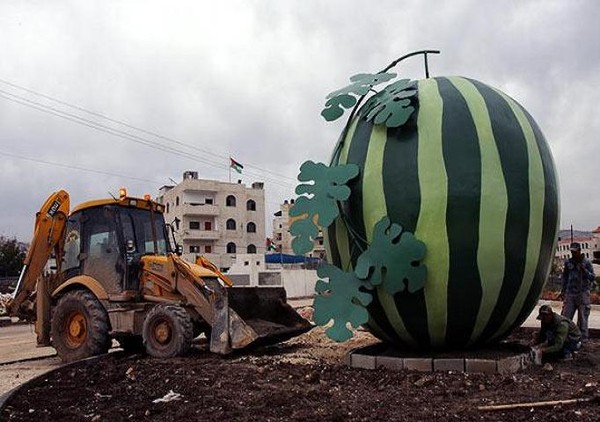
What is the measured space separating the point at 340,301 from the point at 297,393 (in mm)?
1035

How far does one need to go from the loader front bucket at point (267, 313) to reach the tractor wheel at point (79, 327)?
6.67ft

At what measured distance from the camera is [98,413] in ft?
18.2

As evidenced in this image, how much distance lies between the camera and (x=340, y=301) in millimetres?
6270

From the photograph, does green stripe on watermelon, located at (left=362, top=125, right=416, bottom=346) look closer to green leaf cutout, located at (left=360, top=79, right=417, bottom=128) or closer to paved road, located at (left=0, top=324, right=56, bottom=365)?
green leaf cutout, located at (left=360, top=79, right=417, bottom=128)

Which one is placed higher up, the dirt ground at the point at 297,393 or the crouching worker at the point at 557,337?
the crouching worker at the point at 557,337

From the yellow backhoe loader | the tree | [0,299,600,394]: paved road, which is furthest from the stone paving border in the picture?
the tree

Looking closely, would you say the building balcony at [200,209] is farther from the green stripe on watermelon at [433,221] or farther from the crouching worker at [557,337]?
the green stripe on watermelon at [433,221]

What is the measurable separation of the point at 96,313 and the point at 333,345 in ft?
11.9

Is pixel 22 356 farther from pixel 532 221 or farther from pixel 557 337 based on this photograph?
pixel 532 221

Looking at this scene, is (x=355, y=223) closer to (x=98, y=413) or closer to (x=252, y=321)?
(x=98, y=413)

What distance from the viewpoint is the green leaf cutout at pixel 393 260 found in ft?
19.9

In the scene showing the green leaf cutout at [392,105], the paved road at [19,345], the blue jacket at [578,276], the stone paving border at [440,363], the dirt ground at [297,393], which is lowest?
the paved road at [19,345]

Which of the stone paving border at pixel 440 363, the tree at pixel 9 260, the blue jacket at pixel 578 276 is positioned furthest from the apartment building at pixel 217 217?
the stone paving border at pixel 440 363

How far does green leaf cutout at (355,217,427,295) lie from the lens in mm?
6066
